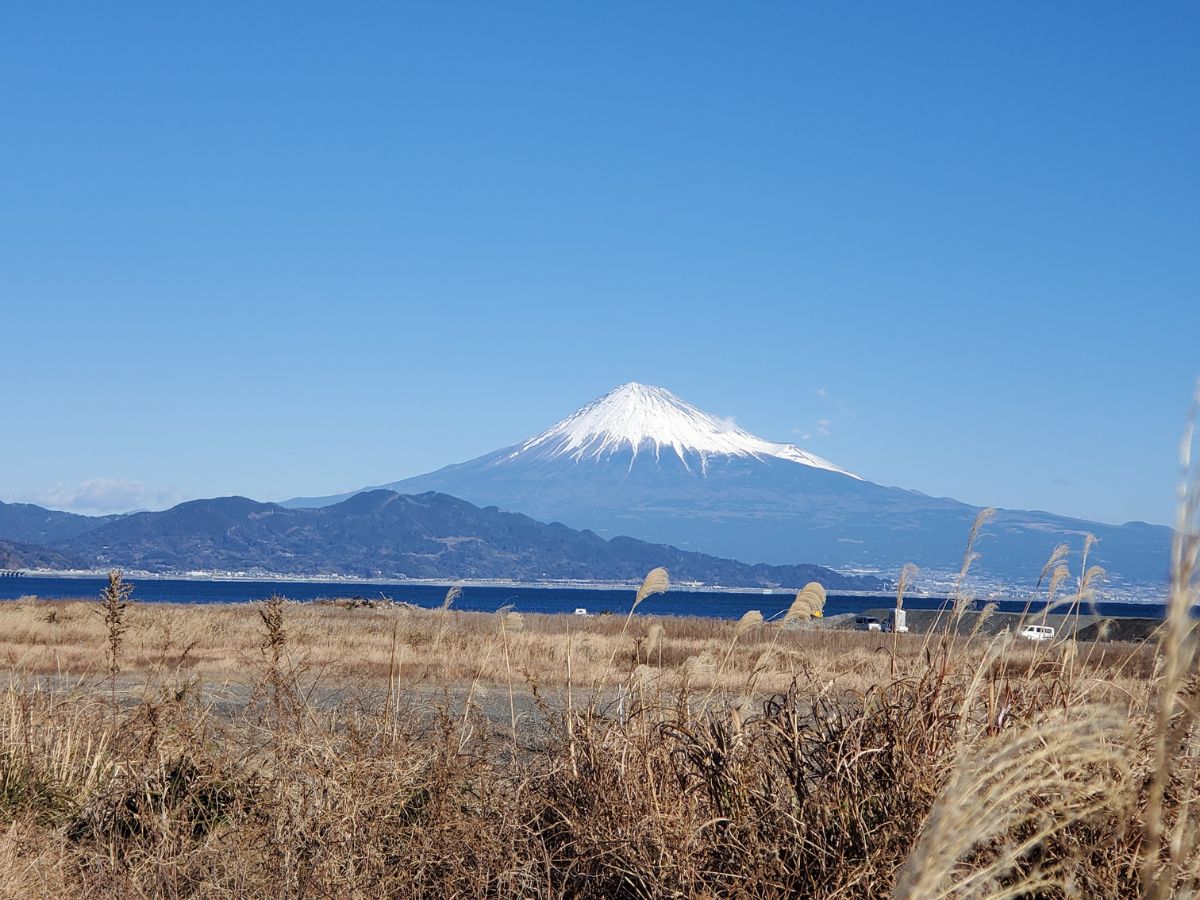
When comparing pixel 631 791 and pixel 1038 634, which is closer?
pixel 631 791

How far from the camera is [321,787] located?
5855 mm

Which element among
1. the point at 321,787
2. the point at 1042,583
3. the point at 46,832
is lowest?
A: the point at 46,832

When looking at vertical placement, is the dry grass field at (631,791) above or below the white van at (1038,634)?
below

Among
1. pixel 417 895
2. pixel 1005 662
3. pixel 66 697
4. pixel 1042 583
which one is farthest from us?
pixel 66 697

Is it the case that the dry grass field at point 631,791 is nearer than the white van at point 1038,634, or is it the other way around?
the dry grass field at point 631,791

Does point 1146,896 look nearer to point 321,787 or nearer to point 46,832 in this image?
point 321,787

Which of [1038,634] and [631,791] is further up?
[1038,634]

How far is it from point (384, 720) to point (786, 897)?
3.17 m

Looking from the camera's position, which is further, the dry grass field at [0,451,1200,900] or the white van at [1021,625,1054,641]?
the white van at [1021,625,1054,641]

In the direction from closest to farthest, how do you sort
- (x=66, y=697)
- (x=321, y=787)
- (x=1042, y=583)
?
(x=1042, y=583) → (x=321, y=787) → (x=66, y=697)

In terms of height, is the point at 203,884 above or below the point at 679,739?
below

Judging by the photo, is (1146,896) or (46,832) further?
(46,832)

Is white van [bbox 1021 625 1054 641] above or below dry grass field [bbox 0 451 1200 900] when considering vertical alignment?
above

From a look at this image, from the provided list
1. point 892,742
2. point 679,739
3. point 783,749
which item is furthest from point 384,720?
point 892,742
